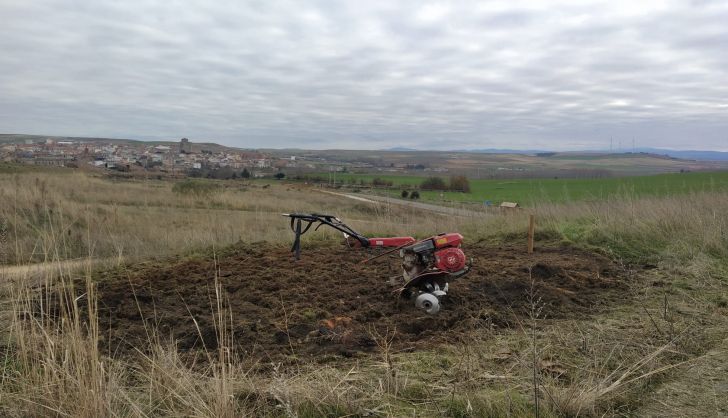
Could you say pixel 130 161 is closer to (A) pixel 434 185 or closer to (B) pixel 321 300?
(A) pixel 434 185

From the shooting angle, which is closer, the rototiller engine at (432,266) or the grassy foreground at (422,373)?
the grassy foreground at (422,373)

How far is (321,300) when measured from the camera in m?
5.06

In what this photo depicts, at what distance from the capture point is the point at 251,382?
10.1 feet

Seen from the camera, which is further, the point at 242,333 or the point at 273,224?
the point at 273,224

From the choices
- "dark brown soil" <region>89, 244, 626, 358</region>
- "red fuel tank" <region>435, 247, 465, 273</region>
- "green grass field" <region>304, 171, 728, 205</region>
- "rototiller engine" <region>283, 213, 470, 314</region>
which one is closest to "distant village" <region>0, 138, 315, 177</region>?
"green grass field" <region>304, 171, 728, 205</region>

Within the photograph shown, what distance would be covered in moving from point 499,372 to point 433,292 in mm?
1615

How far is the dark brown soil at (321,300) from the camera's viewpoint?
4.17 metres

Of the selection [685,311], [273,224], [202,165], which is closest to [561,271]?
[685,311]

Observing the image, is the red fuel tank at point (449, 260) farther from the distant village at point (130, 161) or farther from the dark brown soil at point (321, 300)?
the distant village at point (130, 161)

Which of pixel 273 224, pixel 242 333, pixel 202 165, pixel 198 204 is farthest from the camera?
pixel 202 165

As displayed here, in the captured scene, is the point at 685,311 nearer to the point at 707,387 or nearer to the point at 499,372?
the point at 707,387

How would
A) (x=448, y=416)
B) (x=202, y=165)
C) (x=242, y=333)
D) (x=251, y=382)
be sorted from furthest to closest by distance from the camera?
(x=202, y=165) → (x=242, y=333) → (x=251, y=382) → (x=448, y=416)

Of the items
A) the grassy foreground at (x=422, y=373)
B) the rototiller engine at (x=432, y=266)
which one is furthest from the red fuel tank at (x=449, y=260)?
the grassy foreground at (x=422, y=373)

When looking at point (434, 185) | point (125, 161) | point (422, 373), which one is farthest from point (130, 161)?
point (422, 373)
